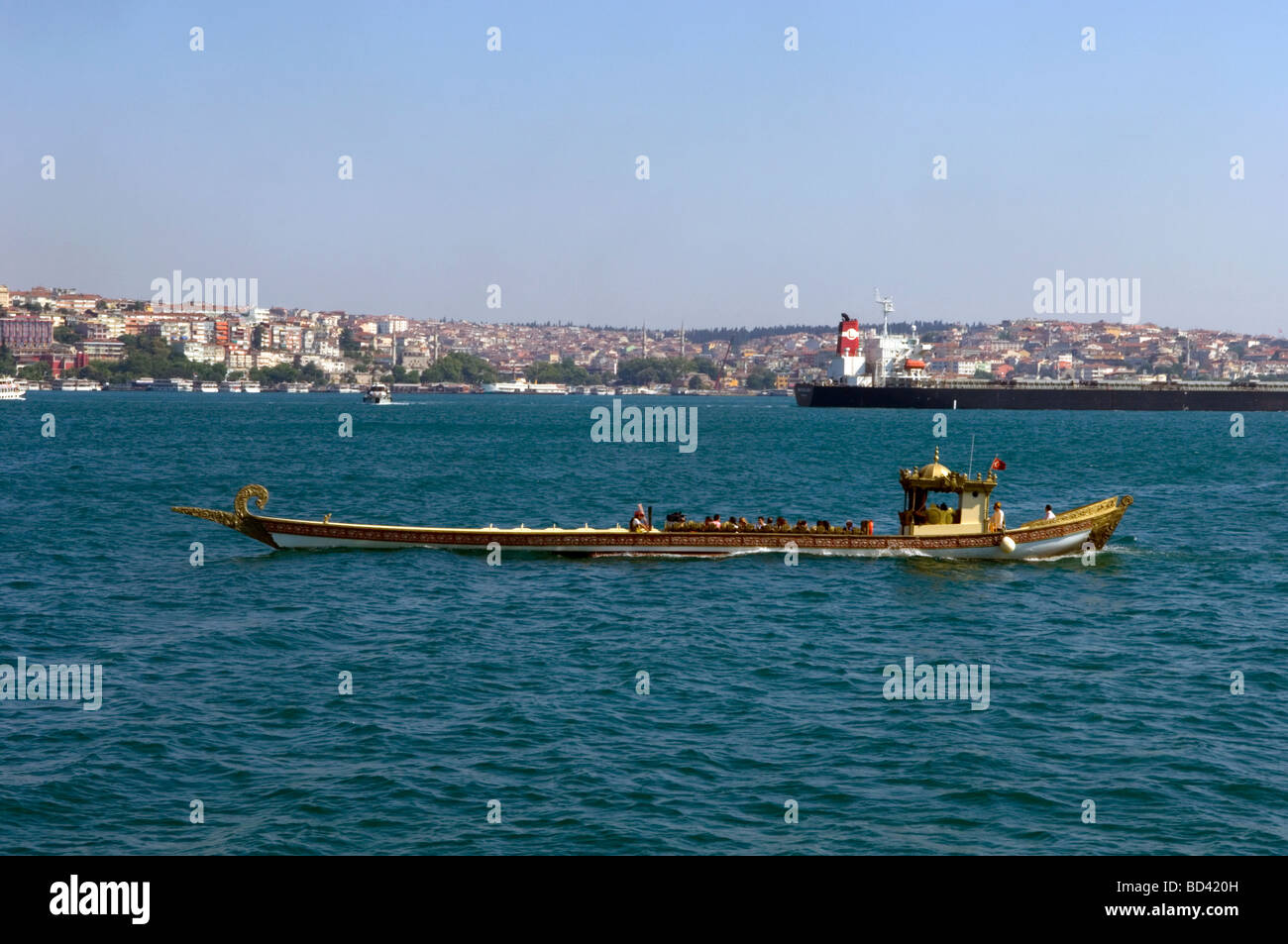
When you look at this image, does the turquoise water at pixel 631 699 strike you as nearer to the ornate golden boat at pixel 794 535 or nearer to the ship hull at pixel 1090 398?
the ornate golden boat at pixel 794 535

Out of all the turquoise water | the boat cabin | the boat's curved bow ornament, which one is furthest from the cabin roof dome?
the boat's curved bow ornament

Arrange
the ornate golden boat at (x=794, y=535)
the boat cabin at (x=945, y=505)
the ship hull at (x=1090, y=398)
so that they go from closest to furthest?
→ 1. the boat cabin at (x=945, y=505)
2. the ornate golden boat at (x=794, y=535)
3. the ship hull at (x=1090, y=398)

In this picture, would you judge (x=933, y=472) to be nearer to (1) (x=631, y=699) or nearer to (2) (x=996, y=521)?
(2) (x=996, y=521)

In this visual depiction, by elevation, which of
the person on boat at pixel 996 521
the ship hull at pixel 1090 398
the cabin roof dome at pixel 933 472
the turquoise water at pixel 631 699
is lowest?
the turquoise water at pixel 631 699

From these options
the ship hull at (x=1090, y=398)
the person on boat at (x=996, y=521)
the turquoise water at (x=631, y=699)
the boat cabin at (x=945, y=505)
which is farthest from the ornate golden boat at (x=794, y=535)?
the ship hull at (x=1090, y=398)
